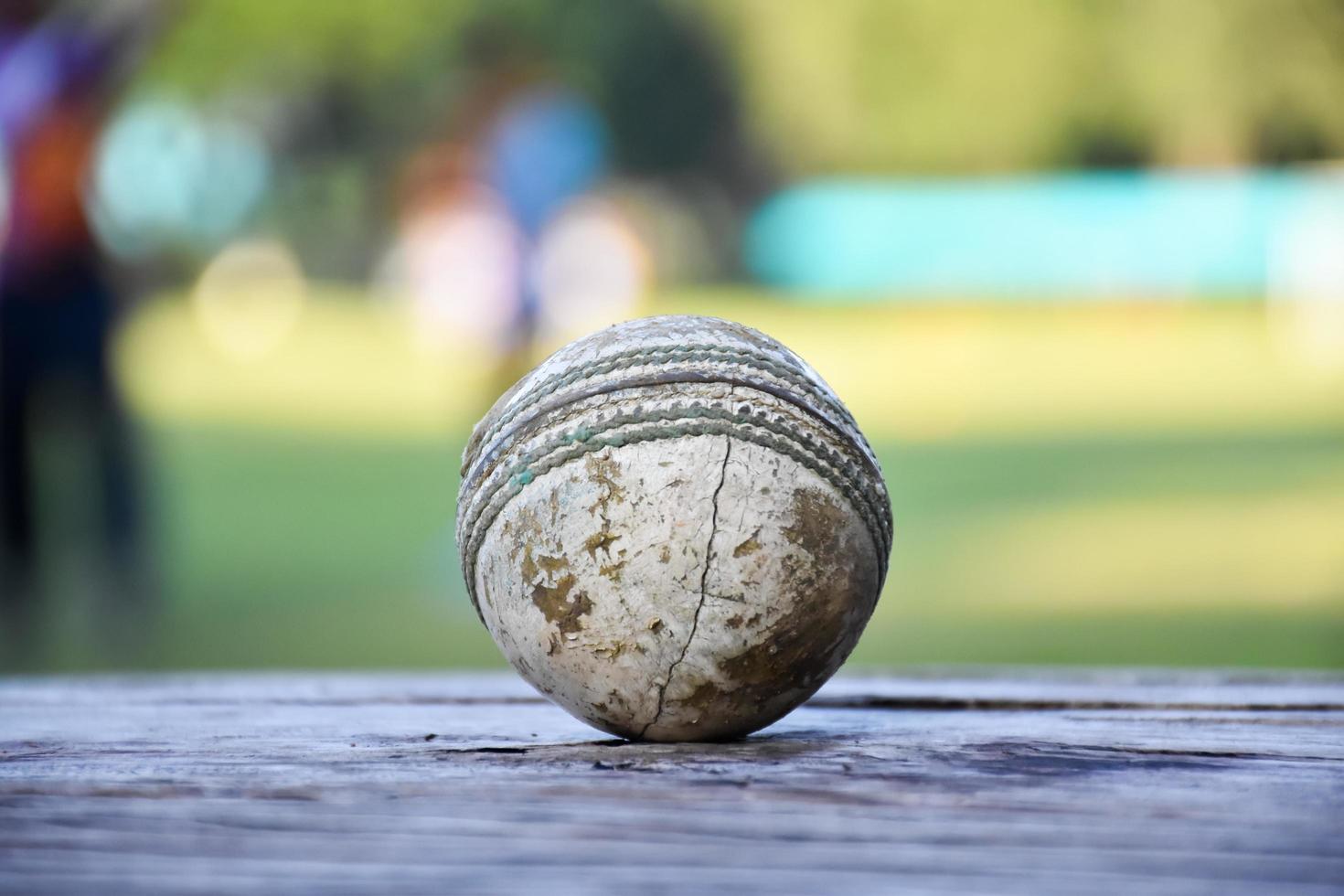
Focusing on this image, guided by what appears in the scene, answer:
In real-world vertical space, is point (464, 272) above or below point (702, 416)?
above

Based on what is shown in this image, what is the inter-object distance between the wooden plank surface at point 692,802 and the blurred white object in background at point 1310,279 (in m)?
25.5

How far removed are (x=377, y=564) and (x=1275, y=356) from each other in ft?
61.9

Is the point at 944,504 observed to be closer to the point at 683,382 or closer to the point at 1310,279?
the point at 683,382

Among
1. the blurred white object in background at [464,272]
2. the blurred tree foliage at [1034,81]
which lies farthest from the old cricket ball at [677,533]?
the blurred tree foliage at [1034,81]

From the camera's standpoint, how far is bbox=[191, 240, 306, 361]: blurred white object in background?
3441 cm

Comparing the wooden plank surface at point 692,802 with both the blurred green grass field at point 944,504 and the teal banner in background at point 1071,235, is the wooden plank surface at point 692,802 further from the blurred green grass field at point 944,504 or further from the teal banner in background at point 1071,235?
the teal banner in background at point 1071,235

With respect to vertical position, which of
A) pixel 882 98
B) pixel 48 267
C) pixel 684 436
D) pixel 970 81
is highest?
pixel 970 81

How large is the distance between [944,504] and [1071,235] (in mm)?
23857

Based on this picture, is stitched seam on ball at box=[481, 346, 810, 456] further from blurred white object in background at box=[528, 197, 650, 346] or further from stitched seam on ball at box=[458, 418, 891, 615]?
blurred white object in background at box=[528, 197, 650, 346]

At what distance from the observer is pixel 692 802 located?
2.39 m

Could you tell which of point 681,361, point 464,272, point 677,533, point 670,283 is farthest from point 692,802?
point 670,283

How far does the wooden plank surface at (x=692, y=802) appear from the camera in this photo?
81.3 inches

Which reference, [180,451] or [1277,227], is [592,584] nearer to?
[180,451]

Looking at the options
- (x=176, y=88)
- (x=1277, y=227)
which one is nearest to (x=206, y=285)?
(x=176, y=88)
